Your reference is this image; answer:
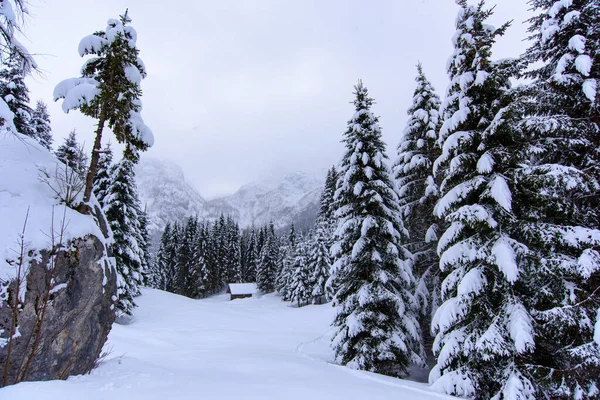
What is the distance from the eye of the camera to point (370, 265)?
1470 centimetres

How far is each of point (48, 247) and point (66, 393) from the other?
3.04m

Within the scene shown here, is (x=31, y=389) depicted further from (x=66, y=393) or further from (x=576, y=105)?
(x=576, y=105)

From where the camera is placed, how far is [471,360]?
29.6ft

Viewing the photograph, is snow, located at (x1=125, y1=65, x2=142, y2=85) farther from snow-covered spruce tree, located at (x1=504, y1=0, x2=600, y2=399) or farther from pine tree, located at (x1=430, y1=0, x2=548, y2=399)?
snow-covered spruce tree, located at (x1=504, y1=0, x2=600, y2=399)

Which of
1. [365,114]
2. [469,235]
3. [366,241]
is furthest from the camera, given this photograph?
[365,114]

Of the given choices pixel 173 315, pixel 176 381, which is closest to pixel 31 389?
pixel 176 381

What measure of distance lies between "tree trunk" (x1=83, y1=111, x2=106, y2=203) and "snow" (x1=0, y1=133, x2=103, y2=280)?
2.47 ft

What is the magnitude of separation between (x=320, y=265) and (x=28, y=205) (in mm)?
38908

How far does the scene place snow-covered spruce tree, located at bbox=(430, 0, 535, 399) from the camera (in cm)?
850

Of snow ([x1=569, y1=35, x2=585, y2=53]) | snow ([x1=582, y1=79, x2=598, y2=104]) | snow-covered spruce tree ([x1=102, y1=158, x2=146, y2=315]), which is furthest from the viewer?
snow-covered spruce tree ([x1=102, y1=158, x2=146, y2=315])

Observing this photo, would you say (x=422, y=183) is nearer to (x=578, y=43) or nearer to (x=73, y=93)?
(x=578, y=43)

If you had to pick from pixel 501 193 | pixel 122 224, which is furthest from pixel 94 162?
pixel 122 224

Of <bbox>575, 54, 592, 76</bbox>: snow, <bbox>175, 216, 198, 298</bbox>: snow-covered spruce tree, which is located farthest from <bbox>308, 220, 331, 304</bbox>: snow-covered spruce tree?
<bbox>575, 54, 592, 76</bbox>: snow

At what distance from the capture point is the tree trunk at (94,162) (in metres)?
9.17
